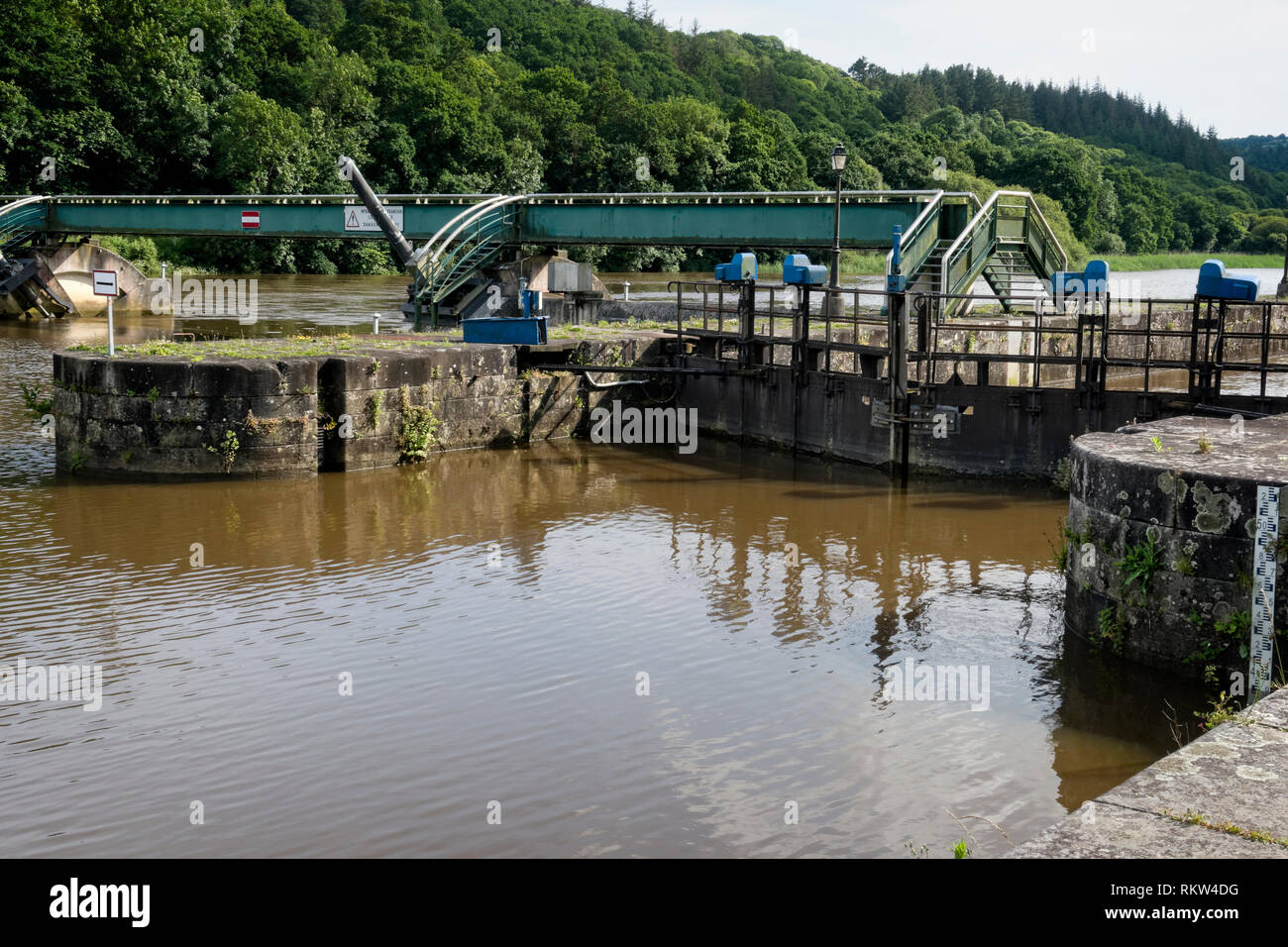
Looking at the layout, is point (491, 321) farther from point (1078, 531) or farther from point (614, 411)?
point (1078, 531)

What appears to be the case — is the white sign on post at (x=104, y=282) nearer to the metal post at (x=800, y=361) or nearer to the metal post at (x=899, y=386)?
the metal post at (x=800, y=361)

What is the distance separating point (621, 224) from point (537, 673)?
76.8 feet

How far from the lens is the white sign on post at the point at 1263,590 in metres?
8.80

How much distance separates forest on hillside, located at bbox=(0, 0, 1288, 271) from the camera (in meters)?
59.8

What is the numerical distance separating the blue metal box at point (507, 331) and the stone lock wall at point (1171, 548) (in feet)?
38.1

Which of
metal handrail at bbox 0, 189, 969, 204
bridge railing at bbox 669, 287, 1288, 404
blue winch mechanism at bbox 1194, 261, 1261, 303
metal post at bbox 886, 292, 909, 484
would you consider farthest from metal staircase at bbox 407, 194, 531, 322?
blue winch mechanism at bbox 1194, 261, 1261, 303

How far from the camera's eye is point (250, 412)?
16.8m

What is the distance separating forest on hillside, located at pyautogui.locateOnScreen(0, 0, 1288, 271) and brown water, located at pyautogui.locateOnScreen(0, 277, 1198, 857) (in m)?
19.0

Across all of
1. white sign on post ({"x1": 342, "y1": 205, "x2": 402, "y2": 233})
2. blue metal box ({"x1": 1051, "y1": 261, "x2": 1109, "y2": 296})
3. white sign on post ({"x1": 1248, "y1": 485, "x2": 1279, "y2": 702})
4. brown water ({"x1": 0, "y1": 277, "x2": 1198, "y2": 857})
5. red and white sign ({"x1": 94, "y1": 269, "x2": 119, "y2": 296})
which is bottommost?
brown water ({"x1": 0, "y1": 277, "x2": 1198, "y2": 857})

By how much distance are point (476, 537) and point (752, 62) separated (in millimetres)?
144853

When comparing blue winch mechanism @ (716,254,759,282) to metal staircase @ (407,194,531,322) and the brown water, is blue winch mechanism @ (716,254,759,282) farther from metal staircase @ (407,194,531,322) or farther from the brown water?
metal staircase @ (407,194,531,322)
